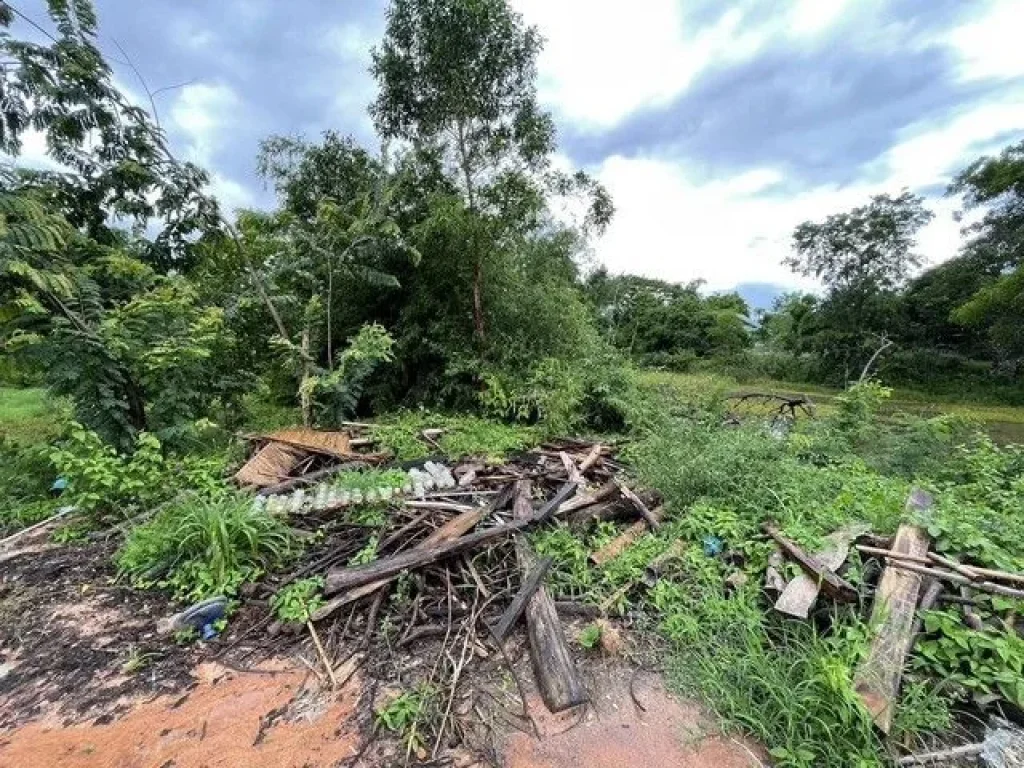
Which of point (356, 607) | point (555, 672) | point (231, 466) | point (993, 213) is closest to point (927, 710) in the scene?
point (555, 672)

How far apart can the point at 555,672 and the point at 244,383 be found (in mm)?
6282

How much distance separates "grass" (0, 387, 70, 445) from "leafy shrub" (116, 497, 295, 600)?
349 cm

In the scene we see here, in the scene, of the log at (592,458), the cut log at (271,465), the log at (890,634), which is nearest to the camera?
the log at (890,634)

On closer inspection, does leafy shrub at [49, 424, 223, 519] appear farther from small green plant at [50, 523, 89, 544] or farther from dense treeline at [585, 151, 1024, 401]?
dense treeline at [585, 151, 1024, 401]

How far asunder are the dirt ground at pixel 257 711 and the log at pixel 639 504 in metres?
1.35

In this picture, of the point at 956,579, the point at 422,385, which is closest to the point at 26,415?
the point at 422,385

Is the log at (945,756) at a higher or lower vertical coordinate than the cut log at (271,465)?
lower

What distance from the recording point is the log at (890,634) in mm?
1953

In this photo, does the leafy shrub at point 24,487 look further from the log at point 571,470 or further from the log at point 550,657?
the log at point 571,470

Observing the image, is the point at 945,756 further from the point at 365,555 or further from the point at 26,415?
the point at 26,415

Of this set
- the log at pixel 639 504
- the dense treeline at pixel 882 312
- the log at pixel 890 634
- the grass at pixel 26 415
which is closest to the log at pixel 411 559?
the log at pixel 639 504

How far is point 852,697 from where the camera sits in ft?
6.24

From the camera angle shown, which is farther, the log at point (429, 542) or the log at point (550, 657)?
the log at point (429, 542)

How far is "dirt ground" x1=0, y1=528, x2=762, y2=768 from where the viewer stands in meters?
1.97
